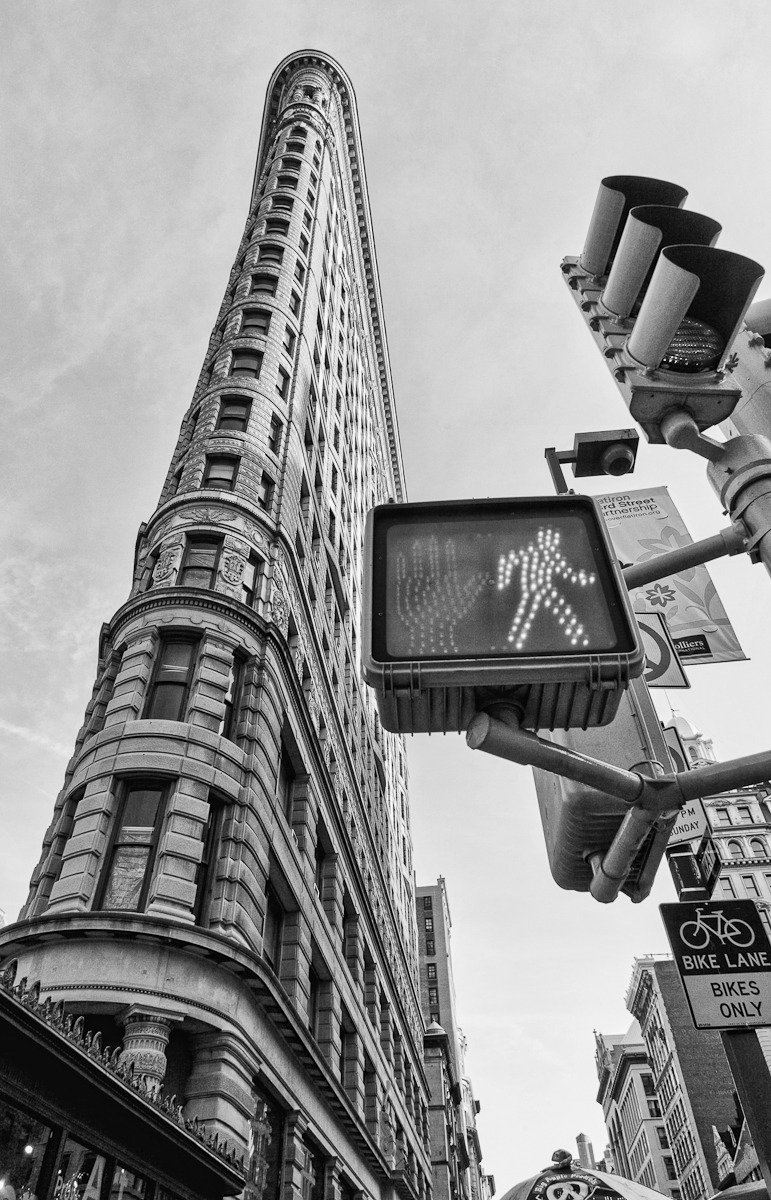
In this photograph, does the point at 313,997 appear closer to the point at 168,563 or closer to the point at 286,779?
the point at 286,779

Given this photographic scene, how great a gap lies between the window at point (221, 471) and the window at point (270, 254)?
1730 centimetres

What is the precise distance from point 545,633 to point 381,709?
584mm

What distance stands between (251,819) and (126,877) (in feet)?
9.79

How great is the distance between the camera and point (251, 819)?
60.0ft

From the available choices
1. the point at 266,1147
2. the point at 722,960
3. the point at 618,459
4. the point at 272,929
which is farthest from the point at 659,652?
the point at 272,929

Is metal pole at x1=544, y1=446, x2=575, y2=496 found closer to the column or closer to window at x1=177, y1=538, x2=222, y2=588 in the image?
the column

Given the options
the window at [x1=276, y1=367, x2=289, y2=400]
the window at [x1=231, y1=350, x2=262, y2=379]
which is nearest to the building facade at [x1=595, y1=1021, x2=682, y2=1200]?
the window at [x1=276, y1=367, x2=289, y2=400]

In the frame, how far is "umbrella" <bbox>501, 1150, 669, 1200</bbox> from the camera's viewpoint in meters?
10.1

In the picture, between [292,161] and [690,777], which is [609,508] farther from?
[292,161]

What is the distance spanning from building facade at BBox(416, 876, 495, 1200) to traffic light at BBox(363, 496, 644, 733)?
63.8m

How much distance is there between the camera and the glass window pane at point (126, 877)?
16.0 metres

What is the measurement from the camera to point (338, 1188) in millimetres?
20344

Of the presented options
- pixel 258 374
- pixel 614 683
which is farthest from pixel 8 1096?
pixel 258 374

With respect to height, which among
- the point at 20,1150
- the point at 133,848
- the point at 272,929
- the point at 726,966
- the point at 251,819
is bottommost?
the point at 726,966
